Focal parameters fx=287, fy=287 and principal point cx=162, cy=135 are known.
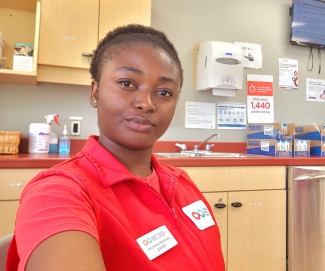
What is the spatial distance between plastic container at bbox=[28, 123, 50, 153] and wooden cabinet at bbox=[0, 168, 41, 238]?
1.57 feet

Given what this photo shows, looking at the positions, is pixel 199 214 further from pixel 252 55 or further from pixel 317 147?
pixel 252 55

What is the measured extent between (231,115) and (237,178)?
0.93m

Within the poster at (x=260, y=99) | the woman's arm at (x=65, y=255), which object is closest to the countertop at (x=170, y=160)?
the poster at (x=260, y=99)

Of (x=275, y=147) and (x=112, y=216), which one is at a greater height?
(x=275, y=147)

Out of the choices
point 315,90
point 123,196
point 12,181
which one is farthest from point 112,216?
point 315,90

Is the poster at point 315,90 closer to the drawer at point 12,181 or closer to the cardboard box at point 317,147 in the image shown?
the cardboard box at point 317,147

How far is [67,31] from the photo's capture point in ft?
5.92

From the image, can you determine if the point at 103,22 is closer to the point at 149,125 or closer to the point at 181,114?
the point at 181,114

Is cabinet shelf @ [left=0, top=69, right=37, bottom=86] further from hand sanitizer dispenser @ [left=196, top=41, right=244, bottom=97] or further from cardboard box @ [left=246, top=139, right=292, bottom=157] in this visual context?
cardboard box @ [left=246, top=139, right=292, bottom=157]

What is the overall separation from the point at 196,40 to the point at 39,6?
1273mm

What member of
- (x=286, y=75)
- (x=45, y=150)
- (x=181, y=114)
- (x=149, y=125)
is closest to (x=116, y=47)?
(x=149, y=125)

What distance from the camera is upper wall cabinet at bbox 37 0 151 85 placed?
1.78 m

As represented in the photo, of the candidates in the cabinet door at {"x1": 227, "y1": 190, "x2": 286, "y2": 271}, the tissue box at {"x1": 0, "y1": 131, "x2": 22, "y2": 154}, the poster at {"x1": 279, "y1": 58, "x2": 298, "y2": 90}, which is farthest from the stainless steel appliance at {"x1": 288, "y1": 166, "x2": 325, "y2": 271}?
the tissue box at {"x1": 0, "y1": 131, "x2": 22, "y2": 154}

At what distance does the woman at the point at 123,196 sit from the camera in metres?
0.39
